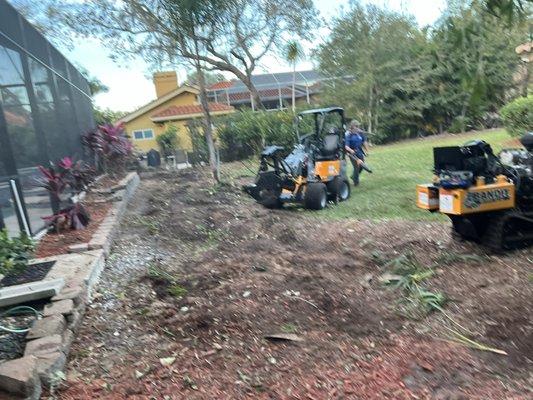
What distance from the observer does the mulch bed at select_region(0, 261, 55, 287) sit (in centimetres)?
448

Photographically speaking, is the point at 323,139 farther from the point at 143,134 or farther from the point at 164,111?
the point at 143,134

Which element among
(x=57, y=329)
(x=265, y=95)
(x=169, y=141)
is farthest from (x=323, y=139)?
(x=265, y=95)

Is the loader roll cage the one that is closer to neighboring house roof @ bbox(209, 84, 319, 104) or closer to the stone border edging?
the stone border edging

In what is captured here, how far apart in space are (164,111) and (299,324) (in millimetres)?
27347

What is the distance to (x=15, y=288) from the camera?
4.14 metres

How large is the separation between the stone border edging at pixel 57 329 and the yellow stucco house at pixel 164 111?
910 inches

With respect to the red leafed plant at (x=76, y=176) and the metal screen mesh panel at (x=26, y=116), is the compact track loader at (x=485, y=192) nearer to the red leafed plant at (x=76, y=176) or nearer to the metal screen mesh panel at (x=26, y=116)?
the metal screen mesh panel at (x=26, y=116)

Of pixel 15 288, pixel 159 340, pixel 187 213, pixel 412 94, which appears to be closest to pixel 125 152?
pixel 187 213

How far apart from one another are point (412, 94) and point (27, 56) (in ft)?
70.0

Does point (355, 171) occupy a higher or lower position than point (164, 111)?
lower

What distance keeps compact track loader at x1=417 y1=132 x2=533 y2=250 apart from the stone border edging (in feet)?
12.5

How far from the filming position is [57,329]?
11.4 feet

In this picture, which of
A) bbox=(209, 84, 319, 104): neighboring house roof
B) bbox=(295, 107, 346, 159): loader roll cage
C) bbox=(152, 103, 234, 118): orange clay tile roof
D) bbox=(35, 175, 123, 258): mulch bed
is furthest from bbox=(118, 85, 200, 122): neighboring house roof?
bbox=(35, 175, 123, 258): mulch bed

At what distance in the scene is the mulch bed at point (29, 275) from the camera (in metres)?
4.48
